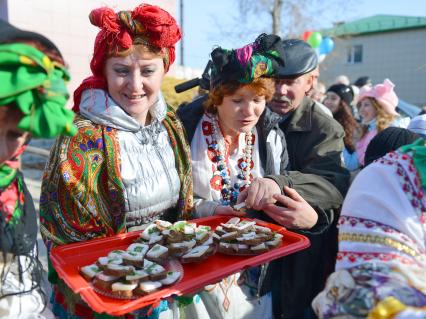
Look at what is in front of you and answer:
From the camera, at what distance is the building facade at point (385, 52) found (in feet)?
71.7

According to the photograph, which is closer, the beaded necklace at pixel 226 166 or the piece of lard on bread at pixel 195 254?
the piece of lard on bread at pixel 195 254

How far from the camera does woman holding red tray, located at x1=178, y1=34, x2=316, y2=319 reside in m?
1.97

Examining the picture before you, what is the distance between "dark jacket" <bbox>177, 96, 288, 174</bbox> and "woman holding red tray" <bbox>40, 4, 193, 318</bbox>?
30 cm

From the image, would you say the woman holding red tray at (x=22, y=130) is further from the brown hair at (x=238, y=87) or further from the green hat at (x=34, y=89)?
the brown hair at (x=238, y=87)

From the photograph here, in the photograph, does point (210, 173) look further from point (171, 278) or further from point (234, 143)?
point (171, 278)

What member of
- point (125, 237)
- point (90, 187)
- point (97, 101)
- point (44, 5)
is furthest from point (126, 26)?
point (44, 5)

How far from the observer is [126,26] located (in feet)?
5.79

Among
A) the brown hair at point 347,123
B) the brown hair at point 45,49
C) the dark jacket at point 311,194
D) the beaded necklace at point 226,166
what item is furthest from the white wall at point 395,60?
the brown hair at point 45,49

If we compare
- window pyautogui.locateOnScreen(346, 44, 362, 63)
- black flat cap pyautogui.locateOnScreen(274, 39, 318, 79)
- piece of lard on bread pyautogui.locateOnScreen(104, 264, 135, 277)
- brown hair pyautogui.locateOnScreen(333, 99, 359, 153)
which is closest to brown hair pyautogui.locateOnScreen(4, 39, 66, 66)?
piece of lard on bread pyautogui.locateOnScreen(104, 264, 135, 277)

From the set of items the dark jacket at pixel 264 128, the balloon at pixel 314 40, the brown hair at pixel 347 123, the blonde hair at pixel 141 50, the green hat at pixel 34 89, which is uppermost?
the balloon at pixel 314 40

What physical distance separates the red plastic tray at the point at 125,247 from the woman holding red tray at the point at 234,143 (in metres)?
0.29

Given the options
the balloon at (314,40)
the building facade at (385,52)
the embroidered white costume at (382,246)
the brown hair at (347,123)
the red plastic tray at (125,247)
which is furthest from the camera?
the building facade at (385,52)

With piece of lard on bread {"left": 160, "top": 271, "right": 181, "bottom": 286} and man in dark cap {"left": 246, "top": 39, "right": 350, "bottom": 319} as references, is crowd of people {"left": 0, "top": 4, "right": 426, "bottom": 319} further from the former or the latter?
piece of lard on bread {"left": 160, "top": 271, "right": 181, "bottom": 286}

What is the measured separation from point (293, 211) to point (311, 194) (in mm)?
164
